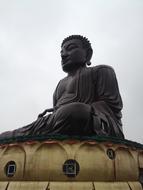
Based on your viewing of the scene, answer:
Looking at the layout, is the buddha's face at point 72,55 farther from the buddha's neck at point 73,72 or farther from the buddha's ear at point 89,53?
the buddha's ear at point 89,53

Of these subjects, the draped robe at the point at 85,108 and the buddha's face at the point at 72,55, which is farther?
the buddha's face at the point at 72,55

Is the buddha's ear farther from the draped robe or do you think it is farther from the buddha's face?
the draped robe

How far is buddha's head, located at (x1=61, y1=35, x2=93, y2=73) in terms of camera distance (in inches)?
316

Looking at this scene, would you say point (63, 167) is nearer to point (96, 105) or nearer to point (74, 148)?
point (74, 148)

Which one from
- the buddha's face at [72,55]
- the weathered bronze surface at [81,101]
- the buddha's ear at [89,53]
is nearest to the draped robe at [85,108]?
the weathered bronze surface at [81,101]

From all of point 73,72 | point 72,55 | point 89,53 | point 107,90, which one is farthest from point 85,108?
point 89,53

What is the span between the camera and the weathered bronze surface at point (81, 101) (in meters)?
5.97

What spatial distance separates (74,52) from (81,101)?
1.51 meters

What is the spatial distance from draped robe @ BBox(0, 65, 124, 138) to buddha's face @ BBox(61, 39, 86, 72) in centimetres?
27

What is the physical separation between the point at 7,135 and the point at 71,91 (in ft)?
5.91

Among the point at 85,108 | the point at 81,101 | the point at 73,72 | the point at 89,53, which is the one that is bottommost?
the point at 85,108

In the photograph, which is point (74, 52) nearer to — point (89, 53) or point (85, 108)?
point (89, 53)

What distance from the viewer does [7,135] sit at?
6.68 meters

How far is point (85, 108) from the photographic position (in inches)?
236
